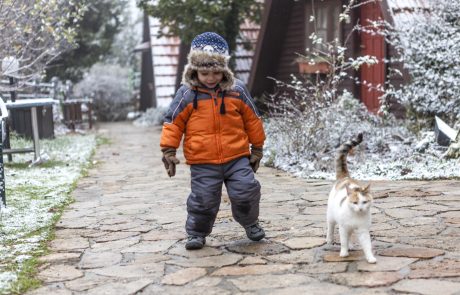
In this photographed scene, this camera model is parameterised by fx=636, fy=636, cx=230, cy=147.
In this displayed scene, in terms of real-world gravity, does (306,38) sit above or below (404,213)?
above

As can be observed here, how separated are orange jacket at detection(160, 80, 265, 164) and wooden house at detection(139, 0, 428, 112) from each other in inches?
248

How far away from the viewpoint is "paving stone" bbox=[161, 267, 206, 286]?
3664mm

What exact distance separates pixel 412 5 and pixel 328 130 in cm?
310

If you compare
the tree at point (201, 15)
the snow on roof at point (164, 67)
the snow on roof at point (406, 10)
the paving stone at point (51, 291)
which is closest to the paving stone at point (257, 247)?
the paving stone at point (51, 291)

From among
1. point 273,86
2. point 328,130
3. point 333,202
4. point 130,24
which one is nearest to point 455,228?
point 333,202

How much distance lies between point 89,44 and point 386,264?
752 inches

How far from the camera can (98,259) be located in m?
4.25

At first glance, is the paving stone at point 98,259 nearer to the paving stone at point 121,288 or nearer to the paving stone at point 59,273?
the paving stone at point 59,273

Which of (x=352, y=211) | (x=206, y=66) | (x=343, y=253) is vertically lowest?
(x=343, y=253)

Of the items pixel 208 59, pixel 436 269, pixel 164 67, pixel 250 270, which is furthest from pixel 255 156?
pixel 164 67

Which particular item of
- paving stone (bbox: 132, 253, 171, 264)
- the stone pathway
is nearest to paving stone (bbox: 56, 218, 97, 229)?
the stone pathway

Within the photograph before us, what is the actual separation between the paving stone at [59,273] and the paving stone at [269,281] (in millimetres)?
996

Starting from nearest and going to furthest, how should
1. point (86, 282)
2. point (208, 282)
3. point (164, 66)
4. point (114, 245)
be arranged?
point (208, 282), point (86, 282), point (114, 245), point (164, 66)

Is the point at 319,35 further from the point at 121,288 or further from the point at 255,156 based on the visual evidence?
the point at 121,288
